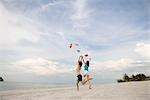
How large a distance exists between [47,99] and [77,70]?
20.1ft

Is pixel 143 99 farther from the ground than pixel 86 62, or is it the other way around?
pixel 86 62

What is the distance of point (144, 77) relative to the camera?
123 ft

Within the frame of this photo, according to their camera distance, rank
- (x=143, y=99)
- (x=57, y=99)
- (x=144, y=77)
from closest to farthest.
A: (x=143, y=99), (x=57, y=99), (x=144, y=77)

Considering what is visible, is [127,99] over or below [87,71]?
below

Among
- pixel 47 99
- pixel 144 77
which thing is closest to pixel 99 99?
pixel 47 99

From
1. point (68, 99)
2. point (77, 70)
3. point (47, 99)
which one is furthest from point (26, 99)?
point (77, 70)

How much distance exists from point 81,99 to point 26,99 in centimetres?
257

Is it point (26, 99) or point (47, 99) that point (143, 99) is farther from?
point (26, 99)

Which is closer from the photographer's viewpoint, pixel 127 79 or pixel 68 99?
pixel 68 99

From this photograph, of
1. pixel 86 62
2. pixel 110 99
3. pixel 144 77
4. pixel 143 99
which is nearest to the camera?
pixel 143 99

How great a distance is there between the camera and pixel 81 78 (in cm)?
1886

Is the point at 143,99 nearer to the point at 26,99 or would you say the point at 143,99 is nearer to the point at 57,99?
the point at 57,99

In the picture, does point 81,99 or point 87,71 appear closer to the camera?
point 81,99

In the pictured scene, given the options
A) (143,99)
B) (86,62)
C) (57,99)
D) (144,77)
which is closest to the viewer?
(143,99)
